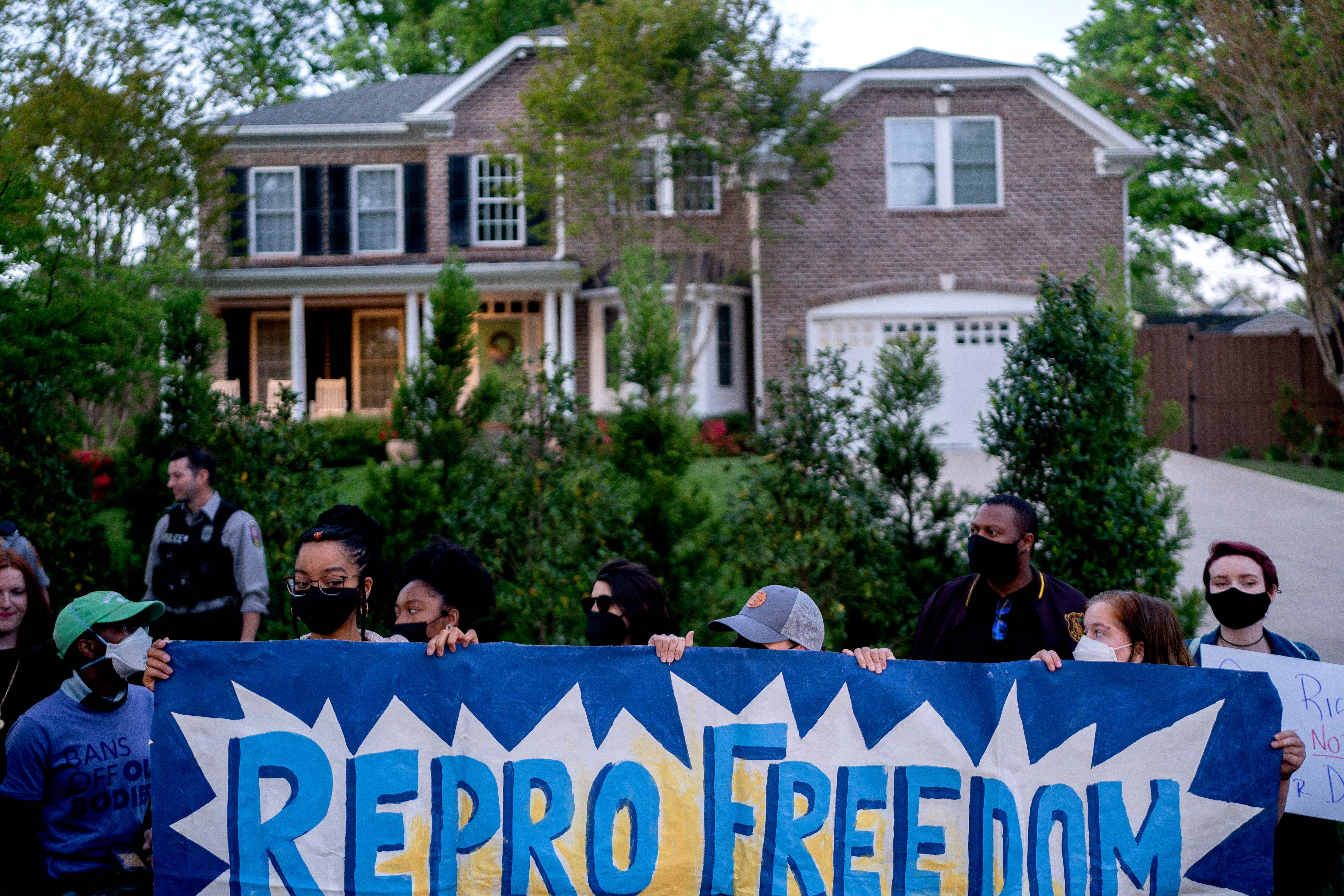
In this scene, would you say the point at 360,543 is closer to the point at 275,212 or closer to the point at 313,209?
the point at 313,209

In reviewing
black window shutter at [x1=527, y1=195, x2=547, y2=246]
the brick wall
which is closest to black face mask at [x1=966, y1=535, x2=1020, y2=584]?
the brick wall

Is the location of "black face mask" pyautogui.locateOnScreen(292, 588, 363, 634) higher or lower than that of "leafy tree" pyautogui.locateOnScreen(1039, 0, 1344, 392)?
lower

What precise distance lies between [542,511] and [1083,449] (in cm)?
353

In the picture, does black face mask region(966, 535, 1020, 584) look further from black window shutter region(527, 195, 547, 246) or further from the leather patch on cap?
black window shutter region(527, 195, 547, 246)

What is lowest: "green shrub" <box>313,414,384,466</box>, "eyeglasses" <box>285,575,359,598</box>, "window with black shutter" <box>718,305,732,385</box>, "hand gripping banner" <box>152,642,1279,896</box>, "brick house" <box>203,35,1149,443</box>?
"hand gripping banner" <box>152,642,1279,896</box>

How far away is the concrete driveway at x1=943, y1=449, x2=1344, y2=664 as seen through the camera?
894 centimetres

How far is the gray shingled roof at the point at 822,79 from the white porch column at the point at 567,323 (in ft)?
19.0

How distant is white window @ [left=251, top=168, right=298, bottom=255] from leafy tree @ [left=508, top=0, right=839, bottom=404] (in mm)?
5531

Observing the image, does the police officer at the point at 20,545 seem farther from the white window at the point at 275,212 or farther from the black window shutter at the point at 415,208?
the white window at the point at 275,212

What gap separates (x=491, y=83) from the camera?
72.9 ft

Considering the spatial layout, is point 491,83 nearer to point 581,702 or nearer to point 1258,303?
point 581,702

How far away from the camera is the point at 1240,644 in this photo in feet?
13.8

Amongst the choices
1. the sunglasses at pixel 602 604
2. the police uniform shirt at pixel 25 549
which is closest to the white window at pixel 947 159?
the police uniform shirt at pixel 25 549

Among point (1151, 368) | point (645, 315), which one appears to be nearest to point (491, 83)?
point (1151, 368)
